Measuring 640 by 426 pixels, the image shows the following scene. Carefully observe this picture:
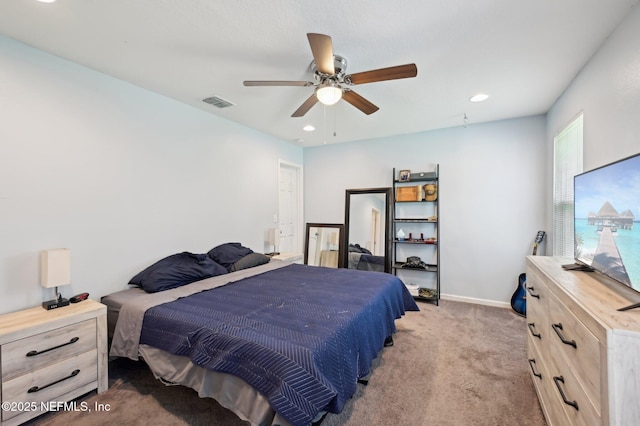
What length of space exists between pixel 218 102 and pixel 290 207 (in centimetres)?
250

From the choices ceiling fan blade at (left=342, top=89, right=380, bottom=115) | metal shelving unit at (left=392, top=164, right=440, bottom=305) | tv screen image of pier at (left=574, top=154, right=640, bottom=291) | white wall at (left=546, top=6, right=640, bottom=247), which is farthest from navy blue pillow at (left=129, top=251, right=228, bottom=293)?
white wall at (left=546, top=6, right=640, bottom=247)

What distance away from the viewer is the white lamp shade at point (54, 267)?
2.05 metres

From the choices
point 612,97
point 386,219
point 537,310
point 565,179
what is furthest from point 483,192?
point 537,310

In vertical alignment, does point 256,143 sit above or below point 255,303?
above

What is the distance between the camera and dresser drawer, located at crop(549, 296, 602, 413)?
3.41 ft

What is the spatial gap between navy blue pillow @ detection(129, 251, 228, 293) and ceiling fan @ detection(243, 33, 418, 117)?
1949 millimetres

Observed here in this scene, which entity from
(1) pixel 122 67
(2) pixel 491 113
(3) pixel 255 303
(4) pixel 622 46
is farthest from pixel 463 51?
(1) pixel 122 67

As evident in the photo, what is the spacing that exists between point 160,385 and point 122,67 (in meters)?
2.76

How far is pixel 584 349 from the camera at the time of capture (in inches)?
44.5

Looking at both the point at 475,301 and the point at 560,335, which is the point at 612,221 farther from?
the point at 475,301

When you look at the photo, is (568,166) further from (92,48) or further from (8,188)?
(8,188)

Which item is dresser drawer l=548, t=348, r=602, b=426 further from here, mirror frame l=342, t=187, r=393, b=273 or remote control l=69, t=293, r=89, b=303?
remote control l=69, t=293, r=89, b=303

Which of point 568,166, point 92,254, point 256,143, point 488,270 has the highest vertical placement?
point 256,143

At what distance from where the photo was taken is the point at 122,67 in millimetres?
2434
